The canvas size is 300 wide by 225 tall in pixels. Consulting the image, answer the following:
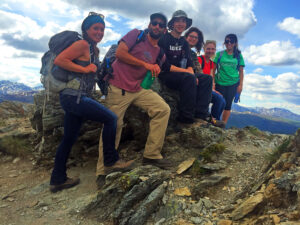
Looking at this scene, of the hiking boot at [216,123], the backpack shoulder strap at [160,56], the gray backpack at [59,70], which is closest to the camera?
the gray backpack at [59,70]

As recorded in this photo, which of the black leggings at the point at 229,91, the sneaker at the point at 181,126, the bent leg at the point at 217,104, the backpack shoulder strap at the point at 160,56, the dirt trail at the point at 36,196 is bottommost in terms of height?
the dirt trail at the point at 36,196

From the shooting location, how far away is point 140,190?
566 cm

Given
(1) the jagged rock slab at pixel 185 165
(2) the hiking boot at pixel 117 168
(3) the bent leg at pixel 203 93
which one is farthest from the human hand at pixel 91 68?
(3) the bent leg at pixel 203 93

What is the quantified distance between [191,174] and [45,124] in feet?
20.3

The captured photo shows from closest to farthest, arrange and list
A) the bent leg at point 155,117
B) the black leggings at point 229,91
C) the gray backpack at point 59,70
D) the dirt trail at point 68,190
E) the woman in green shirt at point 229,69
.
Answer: the gray backpack at point 59,70, the dirt trail at point 68,190, the bent leg at point 155,117, the woman in green shirt at point 229,69, the black leggings at point 229,91

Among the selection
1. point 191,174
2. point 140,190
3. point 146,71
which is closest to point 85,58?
point 146,71

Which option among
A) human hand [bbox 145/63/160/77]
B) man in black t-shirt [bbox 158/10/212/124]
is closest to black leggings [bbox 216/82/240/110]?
man in black t-shirt [bbox 158/10/212/124]

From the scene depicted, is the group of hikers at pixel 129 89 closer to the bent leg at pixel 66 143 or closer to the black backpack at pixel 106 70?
the bent leg at pixel 66 143

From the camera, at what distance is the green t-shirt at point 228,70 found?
1061cm

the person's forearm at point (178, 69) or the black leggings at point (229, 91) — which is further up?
the person's forearm at point (178, 69)

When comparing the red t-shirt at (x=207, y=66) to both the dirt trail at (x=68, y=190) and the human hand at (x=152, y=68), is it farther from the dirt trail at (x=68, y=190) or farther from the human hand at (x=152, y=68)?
the human hand at (x=152, y=68)

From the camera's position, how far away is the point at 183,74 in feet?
26.1

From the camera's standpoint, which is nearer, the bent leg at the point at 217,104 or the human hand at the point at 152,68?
the human hand at the point at 152,68

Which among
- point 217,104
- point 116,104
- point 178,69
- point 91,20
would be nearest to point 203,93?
point 178,69
